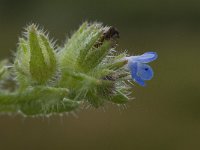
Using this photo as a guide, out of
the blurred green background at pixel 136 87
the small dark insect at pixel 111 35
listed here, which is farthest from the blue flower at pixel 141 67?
the blurred green background at pixel 136 87

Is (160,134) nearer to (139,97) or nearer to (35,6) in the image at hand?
(139,97)

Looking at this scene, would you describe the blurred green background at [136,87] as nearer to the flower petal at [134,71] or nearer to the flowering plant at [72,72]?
the flowering plant at [72,72]

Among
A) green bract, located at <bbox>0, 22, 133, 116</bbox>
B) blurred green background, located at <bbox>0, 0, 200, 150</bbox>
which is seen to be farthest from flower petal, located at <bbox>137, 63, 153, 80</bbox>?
blurred green background, located at <bbox>0, 0, 200, 150</bbox>

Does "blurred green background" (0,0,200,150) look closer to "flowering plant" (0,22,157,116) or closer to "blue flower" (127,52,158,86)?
"flowering plant" (0,22,157,116)

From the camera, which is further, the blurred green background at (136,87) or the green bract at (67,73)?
the blurred green background at (136,87)

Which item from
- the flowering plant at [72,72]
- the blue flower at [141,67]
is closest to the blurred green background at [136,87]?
the flowering plant at [72,72]

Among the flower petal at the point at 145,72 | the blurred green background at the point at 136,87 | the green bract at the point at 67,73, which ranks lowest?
the flower petal at the point at 145,72

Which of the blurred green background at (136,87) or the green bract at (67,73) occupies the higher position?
the blurred green background at (136,87)

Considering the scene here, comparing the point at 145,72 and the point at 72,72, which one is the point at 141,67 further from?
the point at 72,72

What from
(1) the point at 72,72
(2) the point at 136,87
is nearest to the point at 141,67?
(1) the point at 72,72
